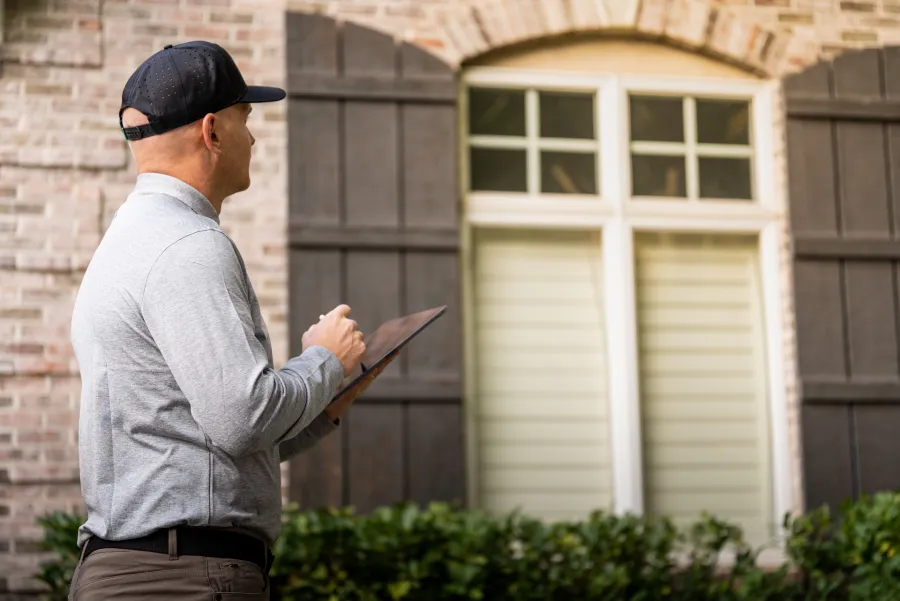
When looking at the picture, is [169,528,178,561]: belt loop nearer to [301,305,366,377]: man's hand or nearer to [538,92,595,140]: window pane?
[301,305,366,377]: man's hand

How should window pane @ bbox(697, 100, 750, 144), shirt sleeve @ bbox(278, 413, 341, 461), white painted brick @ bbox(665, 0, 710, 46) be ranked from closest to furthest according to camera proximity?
1. shirt sleeve @ bbox(278, 413, 341, 461)
2. white painted brick @ bbox(665, 0, 710, 46)
3. window pane @ bbox(697, 100, 750, 144)

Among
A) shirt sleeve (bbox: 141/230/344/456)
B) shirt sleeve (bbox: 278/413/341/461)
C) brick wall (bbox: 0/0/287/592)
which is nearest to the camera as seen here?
shirt sleeve (bbox: 141/230/344/456)

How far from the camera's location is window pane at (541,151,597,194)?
5.88 m

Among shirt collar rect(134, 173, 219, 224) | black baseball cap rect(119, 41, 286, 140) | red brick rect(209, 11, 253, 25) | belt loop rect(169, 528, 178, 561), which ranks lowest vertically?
belt loop rect(169, 528, 178, 561)

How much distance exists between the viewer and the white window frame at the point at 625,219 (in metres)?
5.75

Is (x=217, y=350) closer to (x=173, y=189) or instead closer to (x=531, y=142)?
(x=173, y=189)

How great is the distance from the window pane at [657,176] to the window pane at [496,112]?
0.58 m

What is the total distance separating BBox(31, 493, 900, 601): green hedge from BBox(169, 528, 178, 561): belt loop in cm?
263

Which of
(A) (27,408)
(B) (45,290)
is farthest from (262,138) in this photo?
(A) (27,408)

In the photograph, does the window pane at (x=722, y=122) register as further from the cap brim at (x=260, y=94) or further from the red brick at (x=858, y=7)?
the cap brim at (x=260, y=94)

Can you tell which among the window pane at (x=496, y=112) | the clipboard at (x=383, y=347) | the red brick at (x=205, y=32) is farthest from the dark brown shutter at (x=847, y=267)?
the clipboard at (x=383, y=347)

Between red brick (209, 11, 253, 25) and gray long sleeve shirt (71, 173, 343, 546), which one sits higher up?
red brick (209, 11, 253, 25)

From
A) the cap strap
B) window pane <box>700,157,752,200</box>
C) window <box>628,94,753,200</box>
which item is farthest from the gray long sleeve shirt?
window pane <box>700,157,752,200</box>

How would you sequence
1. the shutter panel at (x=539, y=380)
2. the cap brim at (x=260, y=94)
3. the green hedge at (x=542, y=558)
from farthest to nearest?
the shutter panel at (x=539, y=380)
the green hedge at (x=542, y=558)
the cap brim at (x=260, y=94)
